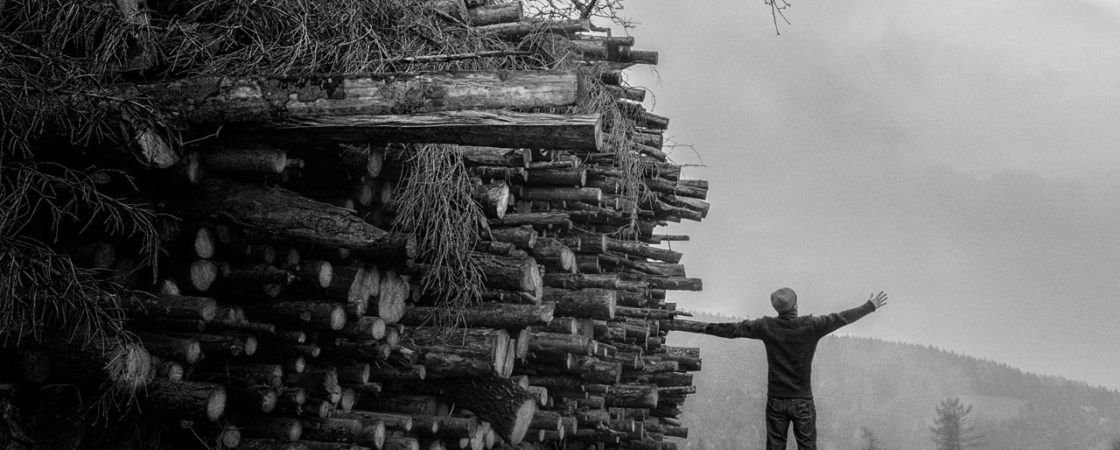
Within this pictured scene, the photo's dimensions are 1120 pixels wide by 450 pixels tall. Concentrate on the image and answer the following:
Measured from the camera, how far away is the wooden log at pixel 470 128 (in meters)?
3.43

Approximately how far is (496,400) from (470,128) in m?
2.64

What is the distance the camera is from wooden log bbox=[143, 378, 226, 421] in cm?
434

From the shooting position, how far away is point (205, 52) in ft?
14.2

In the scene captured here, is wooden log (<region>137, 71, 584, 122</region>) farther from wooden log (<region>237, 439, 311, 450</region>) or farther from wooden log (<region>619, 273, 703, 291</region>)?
wooden log (<region>619, 273, 703, 291</region>)

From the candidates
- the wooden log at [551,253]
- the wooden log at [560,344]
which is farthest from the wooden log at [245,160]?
the wooden log at [560,344]

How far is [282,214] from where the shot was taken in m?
4.36

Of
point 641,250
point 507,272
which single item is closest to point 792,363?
point 507,272

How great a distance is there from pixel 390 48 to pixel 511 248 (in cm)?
163

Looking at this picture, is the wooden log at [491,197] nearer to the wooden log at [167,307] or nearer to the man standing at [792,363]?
the wooden log at [167,307]

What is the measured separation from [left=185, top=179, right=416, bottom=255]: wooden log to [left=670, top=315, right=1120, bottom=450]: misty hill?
10200cm

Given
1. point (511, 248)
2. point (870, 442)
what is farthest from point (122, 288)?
point (870, 442)

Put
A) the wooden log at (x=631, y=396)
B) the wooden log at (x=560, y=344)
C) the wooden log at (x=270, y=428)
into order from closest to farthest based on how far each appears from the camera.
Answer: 1. the wooden log at (x=270, y=428)
2. the wooden log at (x=560, y=344)
3. the wooden log at (x=631, y=396)

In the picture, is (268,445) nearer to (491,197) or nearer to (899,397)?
(491,197)

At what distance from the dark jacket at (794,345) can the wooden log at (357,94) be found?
4.11 m
